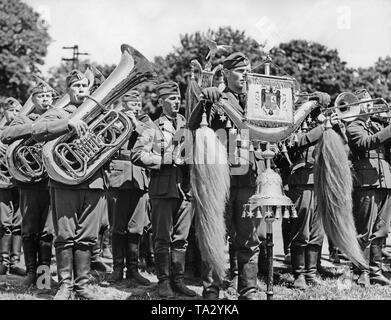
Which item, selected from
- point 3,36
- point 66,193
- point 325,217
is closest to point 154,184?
point 66,193

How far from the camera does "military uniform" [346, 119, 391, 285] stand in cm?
785

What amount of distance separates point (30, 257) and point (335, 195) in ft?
11.6

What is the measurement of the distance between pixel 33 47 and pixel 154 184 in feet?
71.0

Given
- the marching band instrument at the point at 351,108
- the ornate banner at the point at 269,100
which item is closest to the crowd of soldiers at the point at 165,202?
the marching band instrument at the point at 351,108

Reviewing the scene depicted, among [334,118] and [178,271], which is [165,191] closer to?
[178,271]

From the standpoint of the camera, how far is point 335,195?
21.5 feet

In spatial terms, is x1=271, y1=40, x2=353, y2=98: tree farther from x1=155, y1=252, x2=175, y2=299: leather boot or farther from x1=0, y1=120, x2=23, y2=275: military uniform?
x1=155, y1=252, x2=175, y2=299: leather boot

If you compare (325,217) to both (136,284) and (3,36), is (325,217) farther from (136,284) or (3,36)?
(3,36)

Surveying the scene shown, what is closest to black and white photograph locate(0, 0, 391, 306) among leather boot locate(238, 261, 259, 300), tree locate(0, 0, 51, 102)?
leather boot locate(238, 261, 259, 300)

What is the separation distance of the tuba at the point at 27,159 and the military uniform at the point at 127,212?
37.0 inches

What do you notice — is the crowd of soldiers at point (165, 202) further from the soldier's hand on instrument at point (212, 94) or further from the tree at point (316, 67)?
the tree at point (316, 67)

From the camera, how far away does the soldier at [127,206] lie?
7.87 meters
